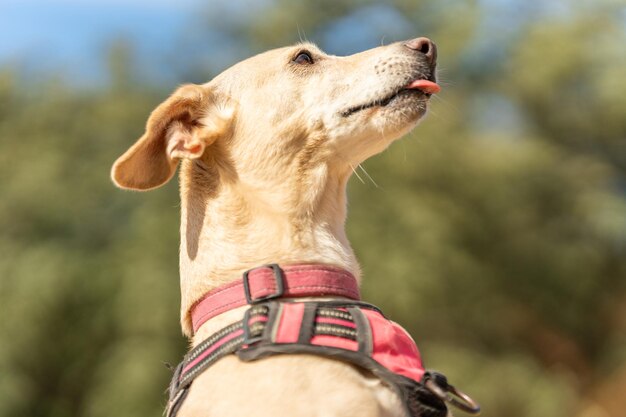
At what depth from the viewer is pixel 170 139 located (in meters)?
4.15

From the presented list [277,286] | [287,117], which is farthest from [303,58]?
[277,286]

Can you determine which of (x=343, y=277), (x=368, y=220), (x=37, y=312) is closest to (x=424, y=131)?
(x=368, y=220)

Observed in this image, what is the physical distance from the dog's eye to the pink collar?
3.60 feet

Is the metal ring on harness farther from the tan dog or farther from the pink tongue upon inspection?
the pink tongue

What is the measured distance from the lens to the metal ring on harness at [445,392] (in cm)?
351

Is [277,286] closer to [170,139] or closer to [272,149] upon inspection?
[272,149]

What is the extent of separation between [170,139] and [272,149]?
0.42m

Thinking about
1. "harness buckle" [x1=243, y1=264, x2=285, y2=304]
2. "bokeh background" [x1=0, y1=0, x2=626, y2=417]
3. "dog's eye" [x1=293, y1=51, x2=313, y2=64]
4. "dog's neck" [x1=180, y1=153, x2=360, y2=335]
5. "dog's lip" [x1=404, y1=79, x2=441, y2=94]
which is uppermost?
"bokeh background" [x1=0, y1=0, x2=626, y2=417]

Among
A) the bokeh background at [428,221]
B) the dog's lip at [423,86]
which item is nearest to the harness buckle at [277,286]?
the dog's lip at [423,86]

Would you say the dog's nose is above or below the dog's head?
above

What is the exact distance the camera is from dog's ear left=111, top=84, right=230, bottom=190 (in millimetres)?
4078

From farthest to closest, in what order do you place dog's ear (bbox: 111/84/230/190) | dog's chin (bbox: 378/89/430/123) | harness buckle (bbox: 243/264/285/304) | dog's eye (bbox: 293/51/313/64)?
dog's eye (bbox: 293/51/313/64)
dog's chin (bbox: 378/89/430/123)
dog's ear (bbox: 111/84/230/190)
harness buckle (bbox: 243/264/285/304)

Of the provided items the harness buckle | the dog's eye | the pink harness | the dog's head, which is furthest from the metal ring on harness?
the dog's eye

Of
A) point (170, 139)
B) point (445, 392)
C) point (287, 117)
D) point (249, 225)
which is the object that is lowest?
point (445, 392)
